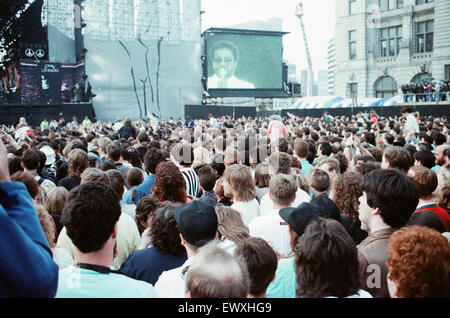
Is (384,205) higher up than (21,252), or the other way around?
(21,252)

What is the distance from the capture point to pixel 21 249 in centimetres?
141

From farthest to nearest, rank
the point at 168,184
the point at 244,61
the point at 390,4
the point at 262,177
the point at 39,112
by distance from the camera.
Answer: the point at 390,4 < the point at 244,61 < the point at 39,112 < the point at 262,177 < the point at 168,184

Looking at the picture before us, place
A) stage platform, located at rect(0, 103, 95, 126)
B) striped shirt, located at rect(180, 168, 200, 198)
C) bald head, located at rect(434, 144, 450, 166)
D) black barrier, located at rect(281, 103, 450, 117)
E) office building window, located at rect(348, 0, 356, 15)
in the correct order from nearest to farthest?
1. striped shirt, located at rect(180, 168, 200, 198)
2. bald head, located at rect(434, 144, 450, 166)
3. black barrier, located at rect(281, 103, 450, 117)
4. stage platform, located at rect(0, 103, 95, 126)
5. office building window, located at rect(348, 0, 356, 15)

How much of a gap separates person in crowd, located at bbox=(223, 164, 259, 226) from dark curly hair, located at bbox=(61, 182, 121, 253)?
233 cm

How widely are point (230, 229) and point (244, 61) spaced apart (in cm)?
3465

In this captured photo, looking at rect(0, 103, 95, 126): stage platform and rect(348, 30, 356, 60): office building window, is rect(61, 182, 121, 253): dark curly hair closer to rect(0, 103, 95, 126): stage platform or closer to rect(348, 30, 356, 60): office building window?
rect(0, 103, 95, 126): stage platform

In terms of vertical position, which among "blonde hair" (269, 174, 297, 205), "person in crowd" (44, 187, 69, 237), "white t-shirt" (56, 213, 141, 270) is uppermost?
"blonde hair" (269, 174, 297, 205)

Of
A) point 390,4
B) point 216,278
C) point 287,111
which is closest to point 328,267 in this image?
point 216,278

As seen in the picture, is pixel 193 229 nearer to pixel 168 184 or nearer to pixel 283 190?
pixel 283 190

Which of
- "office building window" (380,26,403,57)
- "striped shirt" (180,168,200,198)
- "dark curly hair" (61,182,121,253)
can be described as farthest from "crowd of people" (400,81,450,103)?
"dark curly hair" (61,182,121,253)

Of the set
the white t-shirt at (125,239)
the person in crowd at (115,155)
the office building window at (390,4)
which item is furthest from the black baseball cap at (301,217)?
the office building window at (390,4)

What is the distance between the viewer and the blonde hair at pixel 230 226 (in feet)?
10.1

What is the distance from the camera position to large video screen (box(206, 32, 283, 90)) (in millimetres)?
35438

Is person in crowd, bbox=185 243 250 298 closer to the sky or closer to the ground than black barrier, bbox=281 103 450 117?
closer to the ground
